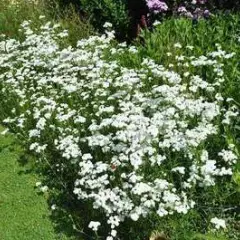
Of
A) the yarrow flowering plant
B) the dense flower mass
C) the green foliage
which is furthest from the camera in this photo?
the green foliage

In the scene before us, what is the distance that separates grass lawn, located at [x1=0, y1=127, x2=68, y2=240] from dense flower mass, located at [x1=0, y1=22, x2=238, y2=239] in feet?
1.12

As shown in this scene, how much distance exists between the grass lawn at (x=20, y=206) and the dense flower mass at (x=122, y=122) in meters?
0.34

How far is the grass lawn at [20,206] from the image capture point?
5.46m

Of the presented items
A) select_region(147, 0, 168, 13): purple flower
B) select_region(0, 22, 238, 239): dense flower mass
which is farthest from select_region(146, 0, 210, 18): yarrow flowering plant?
select_region(0, 22, 238, 239): dense flower mass

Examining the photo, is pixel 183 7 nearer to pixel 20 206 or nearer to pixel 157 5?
pixel 157 5

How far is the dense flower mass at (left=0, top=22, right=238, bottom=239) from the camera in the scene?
4.80m

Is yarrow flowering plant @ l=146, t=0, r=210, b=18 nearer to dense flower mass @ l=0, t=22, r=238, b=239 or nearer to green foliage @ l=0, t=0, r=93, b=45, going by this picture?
green foliage @ l=0, t=0, r=93, b=45

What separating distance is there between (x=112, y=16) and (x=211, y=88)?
143 inches

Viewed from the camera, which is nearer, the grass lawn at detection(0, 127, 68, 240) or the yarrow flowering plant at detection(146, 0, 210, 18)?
the grass lawn at detection(0, 127, 68, 240)

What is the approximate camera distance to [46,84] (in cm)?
704

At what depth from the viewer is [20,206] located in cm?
582

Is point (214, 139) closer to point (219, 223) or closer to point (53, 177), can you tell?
point (219, 223)

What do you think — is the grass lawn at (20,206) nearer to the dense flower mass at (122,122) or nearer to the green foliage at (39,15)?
the dense flower mass at (122,122)

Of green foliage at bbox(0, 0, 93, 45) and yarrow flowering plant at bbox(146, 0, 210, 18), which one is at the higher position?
yarrow flowering plant at bbox(146, 0, 210, 18)
